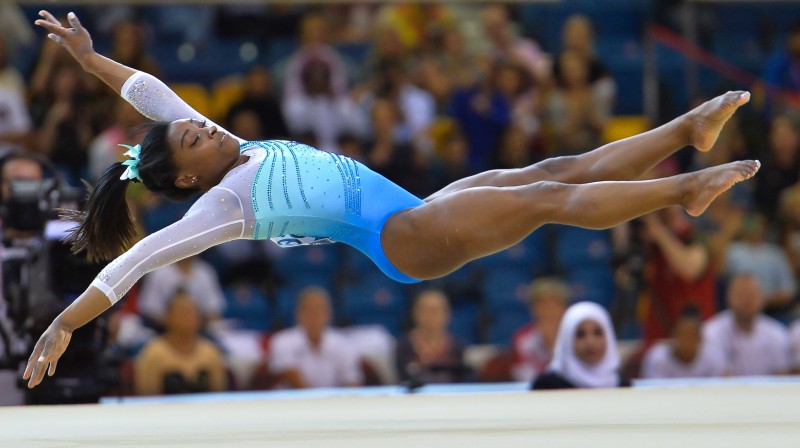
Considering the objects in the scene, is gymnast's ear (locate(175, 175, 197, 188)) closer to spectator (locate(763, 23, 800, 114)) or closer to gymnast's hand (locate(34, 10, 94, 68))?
gymnast's hand (locate(34, 10, 94, 68))

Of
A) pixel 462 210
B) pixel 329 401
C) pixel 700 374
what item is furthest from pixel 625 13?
pixel 462 210

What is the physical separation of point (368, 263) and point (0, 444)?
190 inches

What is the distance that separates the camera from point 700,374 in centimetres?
764

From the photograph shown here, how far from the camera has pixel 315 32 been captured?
367 inches

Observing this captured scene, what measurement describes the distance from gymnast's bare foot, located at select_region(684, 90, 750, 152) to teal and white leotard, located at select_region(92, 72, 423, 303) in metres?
1.05

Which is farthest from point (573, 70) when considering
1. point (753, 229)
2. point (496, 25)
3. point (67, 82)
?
point (67, 82)

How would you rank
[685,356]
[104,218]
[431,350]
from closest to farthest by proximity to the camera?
[104,218] < [431,350] < [685,356]

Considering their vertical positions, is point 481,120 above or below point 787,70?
below

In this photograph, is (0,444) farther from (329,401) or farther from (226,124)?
(226,124)

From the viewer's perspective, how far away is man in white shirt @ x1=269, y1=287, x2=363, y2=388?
7.50 meters

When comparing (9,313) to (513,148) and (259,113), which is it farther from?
(513,148)

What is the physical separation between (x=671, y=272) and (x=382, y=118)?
2.19 meters

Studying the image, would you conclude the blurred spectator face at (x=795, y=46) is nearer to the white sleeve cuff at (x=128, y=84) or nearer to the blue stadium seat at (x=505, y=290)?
the blue stadium seat at (x=505, y=290)

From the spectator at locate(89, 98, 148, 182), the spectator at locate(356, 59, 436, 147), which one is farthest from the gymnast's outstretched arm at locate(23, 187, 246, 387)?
the spectator at locate(356, 59, 436, 147)
